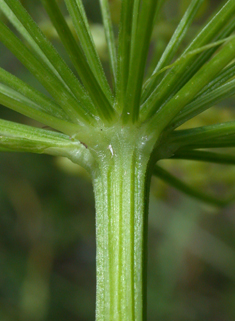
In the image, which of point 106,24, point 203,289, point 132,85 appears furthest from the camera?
point 203,289

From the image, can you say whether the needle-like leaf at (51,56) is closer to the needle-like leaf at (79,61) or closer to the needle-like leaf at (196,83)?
the needle-like leaf at (79,61)

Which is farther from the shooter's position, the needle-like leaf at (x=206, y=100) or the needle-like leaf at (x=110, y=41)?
the needle-like leaf at (x=110, y=41)

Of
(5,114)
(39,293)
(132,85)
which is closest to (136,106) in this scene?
(132,85)

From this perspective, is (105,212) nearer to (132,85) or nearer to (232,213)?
(132,85)

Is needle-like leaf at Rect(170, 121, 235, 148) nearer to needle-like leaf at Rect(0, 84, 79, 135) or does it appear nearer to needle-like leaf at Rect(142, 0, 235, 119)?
needle-like leaf at Rect(142, 0, 235, 119)

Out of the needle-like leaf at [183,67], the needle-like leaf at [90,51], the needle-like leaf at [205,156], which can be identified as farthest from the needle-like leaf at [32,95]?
the needle-like leaf at [205,156]

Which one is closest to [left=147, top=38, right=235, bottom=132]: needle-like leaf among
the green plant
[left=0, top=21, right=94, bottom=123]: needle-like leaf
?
the green plant

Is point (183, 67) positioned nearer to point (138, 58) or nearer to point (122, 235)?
point (138, 58)

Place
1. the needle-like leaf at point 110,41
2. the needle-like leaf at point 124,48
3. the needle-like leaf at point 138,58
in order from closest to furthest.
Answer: the needle-like leaf at point 138,58
the needle-like leaf at point 124,48
the needle-like leaf at point 110,41
